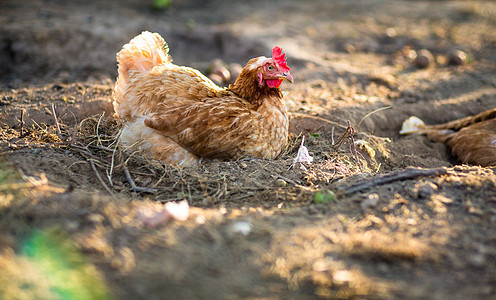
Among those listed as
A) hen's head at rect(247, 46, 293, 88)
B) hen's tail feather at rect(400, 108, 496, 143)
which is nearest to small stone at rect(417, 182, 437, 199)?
hen's head at rect(247, 46, 293, 88)

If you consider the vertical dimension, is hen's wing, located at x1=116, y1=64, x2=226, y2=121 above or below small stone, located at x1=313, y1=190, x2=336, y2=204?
above

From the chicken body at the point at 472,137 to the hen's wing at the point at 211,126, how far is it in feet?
7.37

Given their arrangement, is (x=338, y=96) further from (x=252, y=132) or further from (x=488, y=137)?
(x=252, y=132)

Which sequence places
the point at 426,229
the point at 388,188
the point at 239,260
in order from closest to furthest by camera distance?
the point at 239,260 < the point at 426,229 < the point at 388,188

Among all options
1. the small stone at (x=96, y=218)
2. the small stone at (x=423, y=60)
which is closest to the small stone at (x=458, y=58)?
the small stone at (x=423, y=60)

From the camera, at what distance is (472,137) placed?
12.1 ft

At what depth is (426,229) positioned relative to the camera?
2.04m

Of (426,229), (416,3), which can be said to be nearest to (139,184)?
(426,229)

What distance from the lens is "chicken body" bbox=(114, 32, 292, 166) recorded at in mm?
3078

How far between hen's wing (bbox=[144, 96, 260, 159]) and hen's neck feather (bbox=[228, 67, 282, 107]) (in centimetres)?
20

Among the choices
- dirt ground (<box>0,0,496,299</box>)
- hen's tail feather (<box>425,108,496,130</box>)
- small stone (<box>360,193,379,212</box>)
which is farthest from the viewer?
hen's tail feather (<box>425,108,496,130</box>)

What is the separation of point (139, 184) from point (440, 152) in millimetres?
3206

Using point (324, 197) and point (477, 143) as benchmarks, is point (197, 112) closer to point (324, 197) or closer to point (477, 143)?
point (324, 197)

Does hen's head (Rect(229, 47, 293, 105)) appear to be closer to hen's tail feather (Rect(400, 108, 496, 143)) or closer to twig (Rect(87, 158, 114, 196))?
twig (Rect(87, 158, 114, 196))
